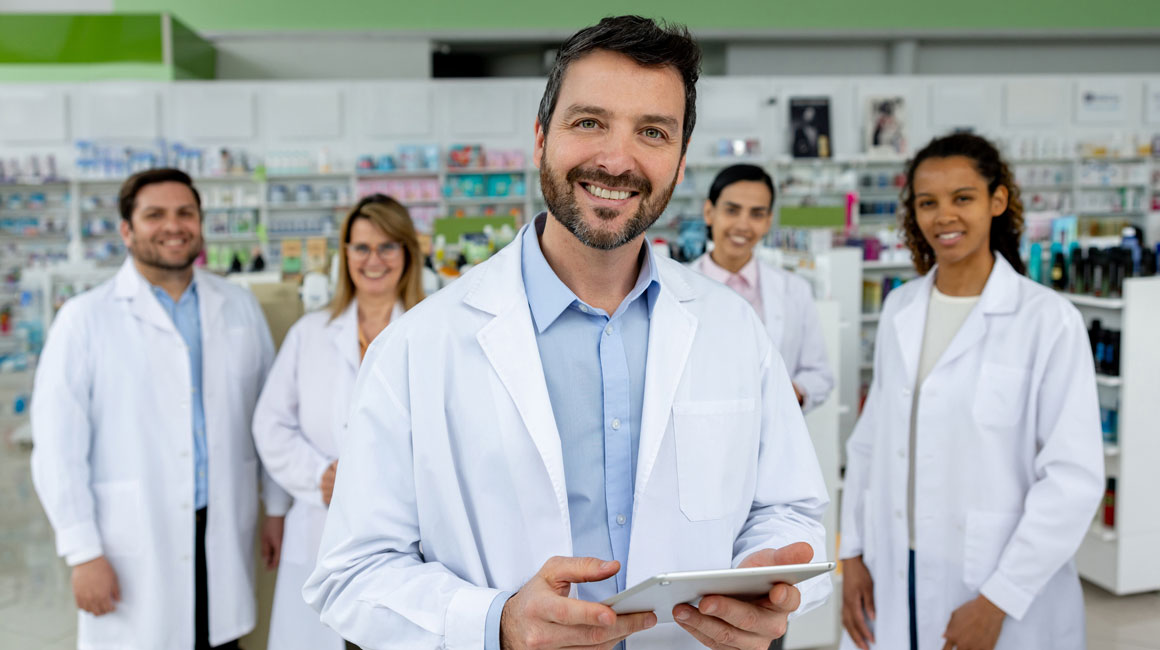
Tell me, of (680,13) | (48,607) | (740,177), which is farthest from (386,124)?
(740,177)

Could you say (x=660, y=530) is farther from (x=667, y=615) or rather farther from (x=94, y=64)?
(x=94, y=64)

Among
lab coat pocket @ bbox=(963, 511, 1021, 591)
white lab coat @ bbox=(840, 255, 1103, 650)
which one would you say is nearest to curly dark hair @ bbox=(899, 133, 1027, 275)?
white lab coat @ bbox=(840, 255, 1103, 650)

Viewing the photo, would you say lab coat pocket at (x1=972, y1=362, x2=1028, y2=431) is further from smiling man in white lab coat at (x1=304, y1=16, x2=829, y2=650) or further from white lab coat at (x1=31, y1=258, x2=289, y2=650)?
white lab coat at (x1=31, y1=258, x2=289, y2=650)

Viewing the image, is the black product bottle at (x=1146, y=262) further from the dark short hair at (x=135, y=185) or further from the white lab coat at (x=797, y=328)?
the dark short hair at (x=135, y=185)

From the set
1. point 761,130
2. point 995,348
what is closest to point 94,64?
point 761,130

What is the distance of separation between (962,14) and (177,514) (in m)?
12.0

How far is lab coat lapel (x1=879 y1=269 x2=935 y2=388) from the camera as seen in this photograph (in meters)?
2.23

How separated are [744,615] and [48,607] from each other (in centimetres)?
425

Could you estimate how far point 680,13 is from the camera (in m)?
11.4

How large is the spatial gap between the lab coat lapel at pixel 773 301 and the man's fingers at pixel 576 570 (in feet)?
7.55

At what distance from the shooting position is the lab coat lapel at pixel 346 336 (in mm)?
Answer: 2613

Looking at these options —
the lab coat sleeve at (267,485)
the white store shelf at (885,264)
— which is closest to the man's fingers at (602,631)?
the lab coat sleeve at (267,485)

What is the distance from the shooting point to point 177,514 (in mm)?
2533

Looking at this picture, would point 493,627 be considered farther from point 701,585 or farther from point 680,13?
point 680,13
